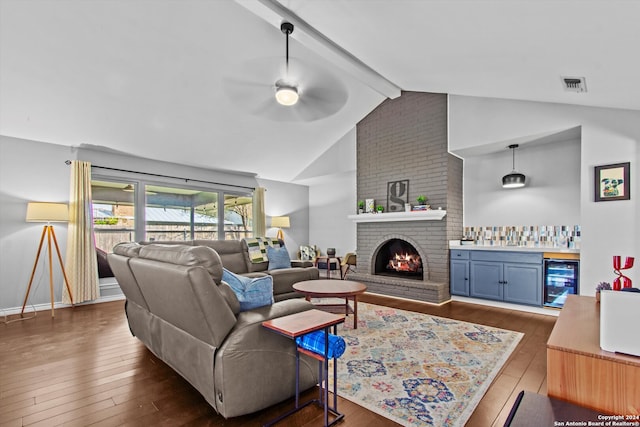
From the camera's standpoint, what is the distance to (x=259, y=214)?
719 cm

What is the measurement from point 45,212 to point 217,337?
4023 mm

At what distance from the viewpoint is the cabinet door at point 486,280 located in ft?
14.6

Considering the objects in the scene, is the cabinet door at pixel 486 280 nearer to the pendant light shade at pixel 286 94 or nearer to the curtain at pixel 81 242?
the pendant light shade at pixel 286 94

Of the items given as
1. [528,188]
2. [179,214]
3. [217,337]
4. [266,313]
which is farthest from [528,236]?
[179,214]

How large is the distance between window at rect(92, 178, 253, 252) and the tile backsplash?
490cm

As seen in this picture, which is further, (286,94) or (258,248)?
(258,248)

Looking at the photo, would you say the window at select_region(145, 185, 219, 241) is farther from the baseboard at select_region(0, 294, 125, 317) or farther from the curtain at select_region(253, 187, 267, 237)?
the baseboard at select_region(0, 294, 125, 317)

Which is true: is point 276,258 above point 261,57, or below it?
below

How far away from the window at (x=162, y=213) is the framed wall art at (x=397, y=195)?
3.40 meters

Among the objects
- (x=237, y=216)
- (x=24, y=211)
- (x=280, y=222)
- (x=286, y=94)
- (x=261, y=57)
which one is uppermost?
(x=261, y=57)

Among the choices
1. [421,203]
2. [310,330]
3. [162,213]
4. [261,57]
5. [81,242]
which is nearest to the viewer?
[310,330]

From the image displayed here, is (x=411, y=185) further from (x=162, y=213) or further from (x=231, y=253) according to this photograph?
(x=162, y=213)

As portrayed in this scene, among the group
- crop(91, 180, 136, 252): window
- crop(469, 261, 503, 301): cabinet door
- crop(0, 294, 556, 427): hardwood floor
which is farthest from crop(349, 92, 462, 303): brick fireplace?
crop(91, 180, 136, 252): window

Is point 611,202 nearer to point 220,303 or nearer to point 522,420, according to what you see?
point 522,420
